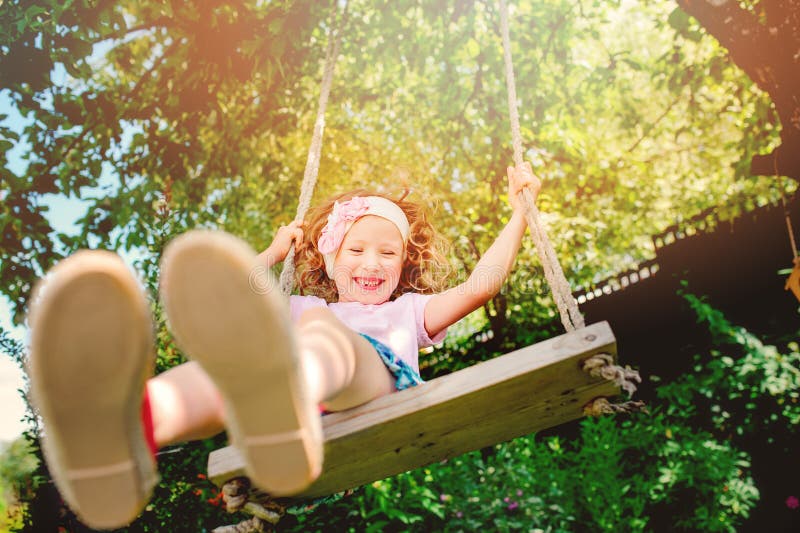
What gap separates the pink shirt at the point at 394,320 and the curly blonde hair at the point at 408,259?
0.88 feet

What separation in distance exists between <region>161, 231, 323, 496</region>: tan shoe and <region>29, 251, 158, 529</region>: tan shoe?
0.08 metres

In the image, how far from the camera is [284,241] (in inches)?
92.5

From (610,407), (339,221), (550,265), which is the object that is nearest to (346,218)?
(339,221)

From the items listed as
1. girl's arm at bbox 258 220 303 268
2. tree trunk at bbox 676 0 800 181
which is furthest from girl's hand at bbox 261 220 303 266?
tree trunk at bbox 676 0 800 181

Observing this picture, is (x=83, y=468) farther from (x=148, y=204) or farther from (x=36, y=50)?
(x=148, y=204)

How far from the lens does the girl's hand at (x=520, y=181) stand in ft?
7.27

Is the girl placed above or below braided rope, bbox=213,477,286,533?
above

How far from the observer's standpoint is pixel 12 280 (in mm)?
4332

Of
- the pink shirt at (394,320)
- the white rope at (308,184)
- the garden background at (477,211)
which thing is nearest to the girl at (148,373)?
the white rope at (308,184)

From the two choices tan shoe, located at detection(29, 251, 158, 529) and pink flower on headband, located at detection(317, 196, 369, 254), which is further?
pink flower on headband, located at detection(317, 196, 369, 254)

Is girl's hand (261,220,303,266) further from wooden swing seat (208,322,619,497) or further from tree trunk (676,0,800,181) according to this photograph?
tree trunk (676,0,800,181)

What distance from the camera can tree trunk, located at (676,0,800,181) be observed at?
11.0 ft

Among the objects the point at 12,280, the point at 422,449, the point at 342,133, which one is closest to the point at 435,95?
the point at 342,133

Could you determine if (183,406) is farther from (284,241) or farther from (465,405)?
(284,241)
